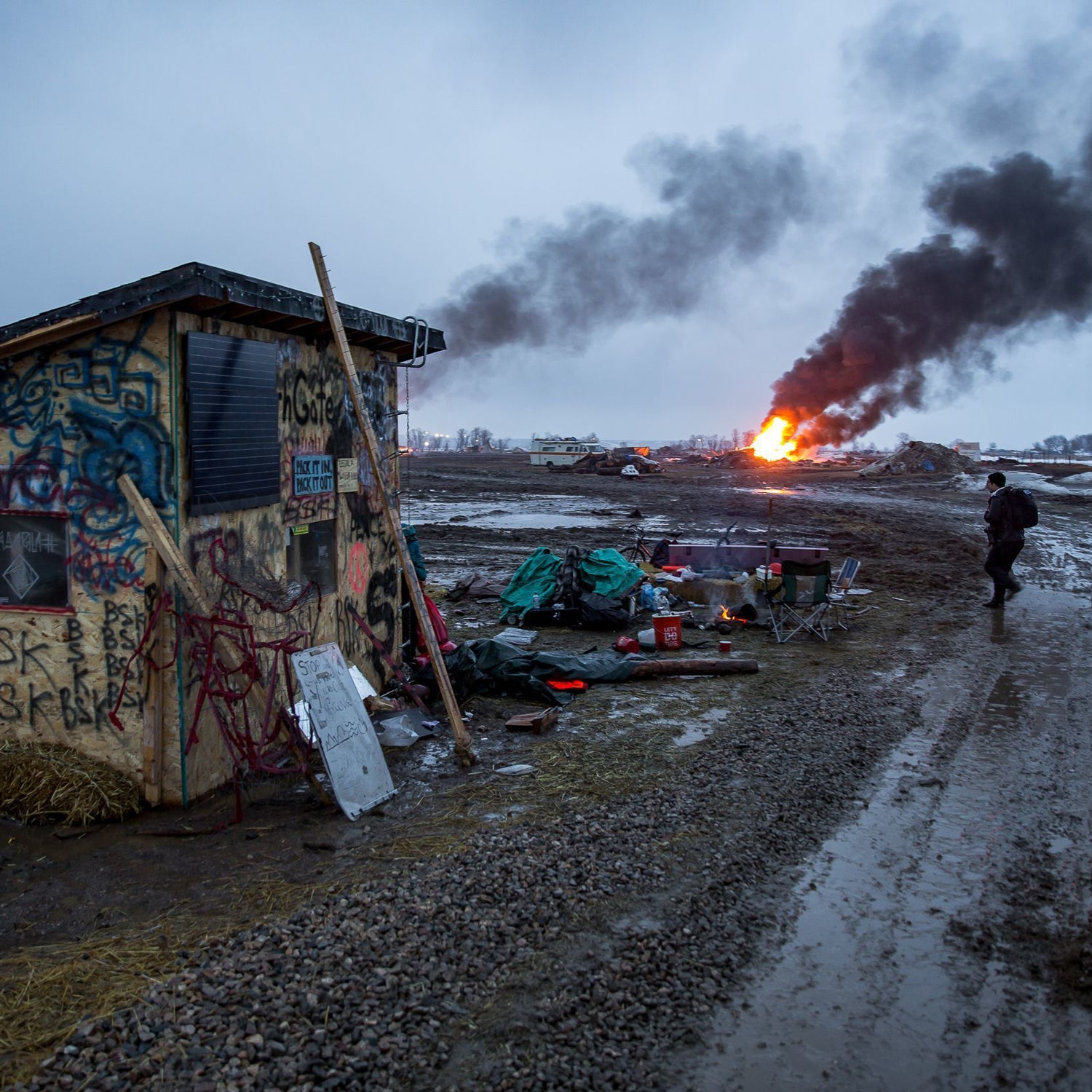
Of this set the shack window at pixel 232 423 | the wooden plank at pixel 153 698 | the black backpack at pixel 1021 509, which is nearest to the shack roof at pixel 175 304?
the shack window at pixel 232 423

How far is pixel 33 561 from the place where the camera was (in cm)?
656

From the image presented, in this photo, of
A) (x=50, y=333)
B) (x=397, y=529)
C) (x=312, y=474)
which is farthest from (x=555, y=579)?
(x=50, y=333)

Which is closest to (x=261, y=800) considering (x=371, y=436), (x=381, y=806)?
(x=381, y=806)

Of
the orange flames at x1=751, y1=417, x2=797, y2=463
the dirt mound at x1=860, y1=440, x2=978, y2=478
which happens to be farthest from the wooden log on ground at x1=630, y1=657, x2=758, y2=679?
the dirt mound at x1=860, y1=440, x2=978, y2=478

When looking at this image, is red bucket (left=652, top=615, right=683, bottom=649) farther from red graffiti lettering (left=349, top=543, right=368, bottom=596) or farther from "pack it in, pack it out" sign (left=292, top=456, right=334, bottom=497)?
"pack it in, pack it out" sign (left=292, top=456, right=334, bottom=497)

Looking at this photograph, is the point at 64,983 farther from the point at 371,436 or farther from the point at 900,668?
the point at 900,668

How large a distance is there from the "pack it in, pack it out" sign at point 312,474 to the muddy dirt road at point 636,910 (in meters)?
2.51

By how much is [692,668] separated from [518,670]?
7.06 feet

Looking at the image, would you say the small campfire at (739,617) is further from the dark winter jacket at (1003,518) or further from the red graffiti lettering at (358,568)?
the red graffiti lettering at (358,568)

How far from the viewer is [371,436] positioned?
24.1ft

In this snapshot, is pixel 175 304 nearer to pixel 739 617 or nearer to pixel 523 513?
pixel 739 617

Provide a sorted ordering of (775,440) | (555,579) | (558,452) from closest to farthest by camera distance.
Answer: (555,579), (775,440), (558,452)

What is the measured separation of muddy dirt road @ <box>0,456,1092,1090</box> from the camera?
3.75 meters

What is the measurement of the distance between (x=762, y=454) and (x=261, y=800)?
55410 mm
